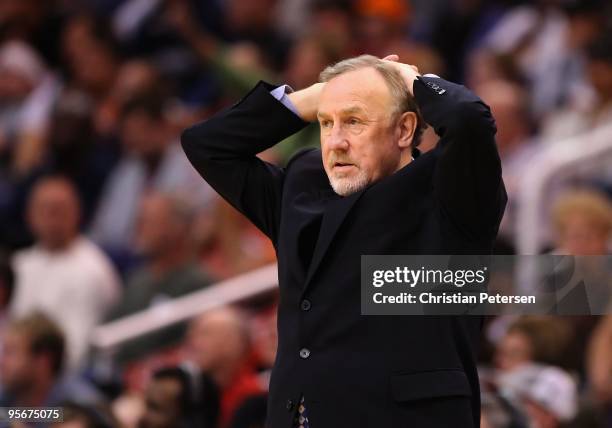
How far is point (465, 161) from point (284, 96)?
27.2 inches

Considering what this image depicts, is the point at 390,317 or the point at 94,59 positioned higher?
the point at 94,59

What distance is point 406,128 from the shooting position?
3.82 meters

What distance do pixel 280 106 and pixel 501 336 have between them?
2.49 m

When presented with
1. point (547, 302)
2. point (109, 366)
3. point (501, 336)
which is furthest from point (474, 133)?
point (109, 366)

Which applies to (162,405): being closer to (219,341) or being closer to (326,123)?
(219,341)

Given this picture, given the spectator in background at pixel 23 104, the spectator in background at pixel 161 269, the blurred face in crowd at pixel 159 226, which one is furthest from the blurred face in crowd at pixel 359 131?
the spectator in background at pixel 23 104

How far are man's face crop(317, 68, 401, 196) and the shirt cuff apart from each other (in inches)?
9.4

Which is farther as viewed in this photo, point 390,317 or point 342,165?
point 342,165

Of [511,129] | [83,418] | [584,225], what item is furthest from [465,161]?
[511,129]

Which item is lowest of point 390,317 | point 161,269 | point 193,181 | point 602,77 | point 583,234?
point 390,317

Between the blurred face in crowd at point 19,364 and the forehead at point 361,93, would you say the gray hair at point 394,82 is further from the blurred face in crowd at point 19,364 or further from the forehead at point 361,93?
the blurred face in crowd at point 19,364

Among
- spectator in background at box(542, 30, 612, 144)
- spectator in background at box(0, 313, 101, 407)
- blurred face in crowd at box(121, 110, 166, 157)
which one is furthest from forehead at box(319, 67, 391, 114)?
blurred face in crowd at box(121, 110, 166, 157)

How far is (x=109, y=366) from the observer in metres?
7.42

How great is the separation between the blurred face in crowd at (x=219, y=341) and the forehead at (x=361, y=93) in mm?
2640
